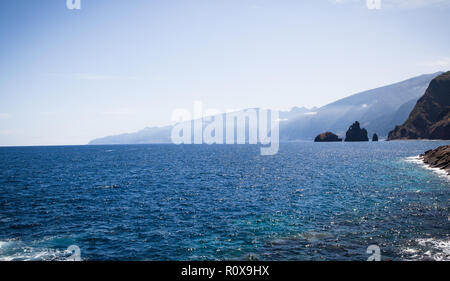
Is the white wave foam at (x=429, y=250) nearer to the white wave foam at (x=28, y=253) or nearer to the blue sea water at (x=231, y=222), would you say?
the blue sea water at (x=231, y=222)

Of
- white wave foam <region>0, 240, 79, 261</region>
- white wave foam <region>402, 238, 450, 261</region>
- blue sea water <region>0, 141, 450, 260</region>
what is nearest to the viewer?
white wave foam <region>402, 238, 450, 261</region>

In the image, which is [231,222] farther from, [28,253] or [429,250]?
[28,253]

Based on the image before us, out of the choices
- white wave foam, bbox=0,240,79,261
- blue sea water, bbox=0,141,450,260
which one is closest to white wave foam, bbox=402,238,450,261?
blue sea water, bbox=0,141,450,260

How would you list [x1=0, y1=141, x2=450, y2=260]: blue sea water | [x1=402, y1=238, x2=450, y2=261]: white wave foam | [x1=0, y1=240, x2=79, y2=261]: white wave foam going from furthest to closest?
[x1=0, y1=141, x2=450, y2=260]: blue sea water
[x1=0, y1=240, x2=79, y2=261]: white wave foam
[x1=402, y1=238, x2=450, y2=261]: white wave foam

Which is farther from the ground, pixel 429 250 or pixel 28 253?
pixel 429 250

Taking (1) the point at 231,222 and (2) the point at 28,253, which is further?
(1) the point at 231,222

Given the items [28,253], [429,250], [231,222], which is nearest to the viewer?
[429,250]

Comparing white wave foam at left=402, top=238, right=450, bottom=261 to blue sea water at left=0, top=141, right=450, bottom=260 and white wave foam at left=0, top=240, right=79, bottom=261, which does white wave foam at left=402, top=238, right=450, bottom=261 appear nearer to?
blue sea water at left=0, top=141, right=450, bottom=260

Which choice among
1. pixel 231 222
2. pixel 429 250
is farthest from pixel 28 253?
pixel 429 250

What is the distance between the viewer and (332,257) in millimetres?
20453

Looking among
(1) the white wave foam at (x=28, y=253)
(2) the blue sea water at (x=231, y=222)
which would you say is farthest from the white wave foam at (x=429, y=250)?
(1) the white wave foam at (x=28, y=253)
